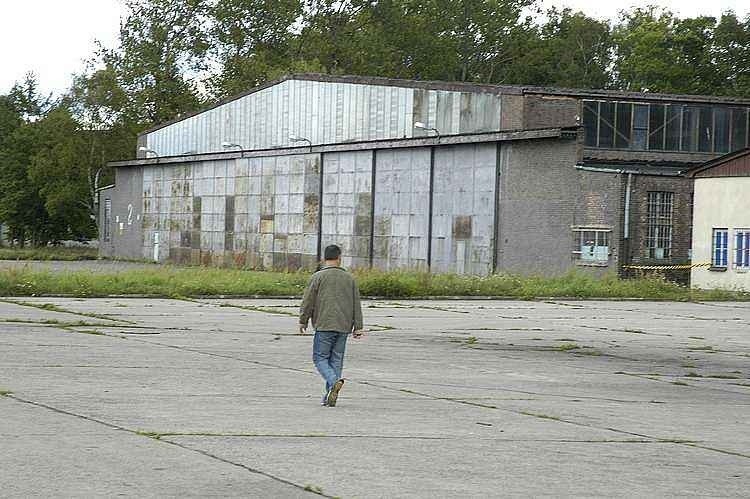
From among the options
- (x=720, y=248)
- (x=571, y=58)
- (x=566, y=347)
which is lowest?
(x=566, y=347)

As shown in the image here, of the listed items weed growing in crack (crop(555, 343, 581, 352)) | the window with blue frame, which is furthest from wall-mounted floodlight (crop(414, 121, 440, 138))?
weed growing in crack (crop(555, 343, 581, 352))

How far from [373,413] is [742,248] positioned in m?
34.2

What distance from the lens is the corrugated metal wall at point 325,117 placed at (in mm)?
53656

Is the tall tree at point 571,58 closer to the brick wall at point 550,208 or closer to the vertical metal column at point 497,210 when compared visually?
the vertical metal column at point 497,210

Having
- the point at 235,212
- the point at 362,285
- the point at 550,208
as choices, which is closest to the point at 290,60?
the point at 235,212

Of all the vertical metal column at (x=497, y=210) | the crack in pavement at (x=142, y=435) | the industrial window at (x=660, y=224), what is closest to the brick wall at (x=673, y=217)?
the industrial window at (x=660, y=224)

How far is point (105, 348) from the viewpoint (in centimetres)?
2012

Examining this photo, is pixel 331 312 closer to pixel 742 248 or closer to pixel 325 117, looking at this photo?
pixel 742 248

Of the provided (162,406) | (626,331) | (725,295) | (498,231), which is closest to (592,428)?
(162,406)

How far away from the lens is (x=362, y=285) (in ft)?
130

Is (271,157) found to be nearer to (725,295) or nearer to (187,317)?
(725,295)

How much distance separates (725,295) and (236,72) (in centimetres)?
6346

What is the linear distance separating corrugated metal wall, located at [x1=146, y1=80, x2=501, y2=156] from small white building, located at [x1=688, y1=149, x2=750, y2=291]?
892 centimetres

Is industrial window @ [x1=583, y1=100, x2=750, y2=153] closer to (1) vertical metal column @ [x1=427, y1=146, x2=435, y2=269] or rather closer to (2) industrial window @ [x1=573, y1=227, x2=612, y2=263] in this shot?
(2) industrial window @ [x1=573, y1=227, x2=612, y2=263]
